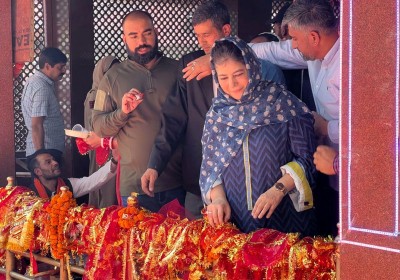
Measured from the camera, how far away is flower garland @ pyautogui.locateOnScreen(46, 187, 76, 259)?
4035 mm

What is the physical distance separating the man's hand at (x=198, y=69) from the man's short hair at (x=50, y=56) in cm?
212

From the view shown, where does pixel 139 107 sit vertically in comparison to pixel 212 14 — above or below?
below

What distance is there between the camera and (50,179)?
5.67 metres

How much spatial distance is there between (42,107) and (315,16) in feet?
9.70

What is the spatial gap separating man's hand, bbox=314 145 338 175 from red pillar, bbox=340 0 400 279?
53 cm

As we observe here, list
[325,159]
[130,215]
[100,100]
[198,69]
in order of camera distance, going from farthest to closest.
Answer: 1. [100,100]
2. [198,69]
3. [130,215]
4. [325,159]

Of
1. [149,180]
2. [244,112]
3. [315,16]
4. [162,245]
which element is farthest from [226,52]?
[149,180]

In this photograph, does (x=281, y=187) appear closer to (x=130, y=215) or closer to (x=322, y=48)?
(x=322, y=48)

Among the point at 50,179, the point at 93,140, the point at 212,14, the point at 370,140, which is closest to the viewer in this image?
the point at 370,140

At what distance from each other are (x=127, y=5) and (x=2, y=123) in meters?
1.56

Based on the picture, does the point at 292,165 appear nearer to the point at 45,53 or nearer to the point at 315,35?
the point at 315,35

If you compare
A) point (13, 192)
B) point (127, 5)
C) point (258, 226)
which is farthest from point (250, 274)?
point (127, 5)

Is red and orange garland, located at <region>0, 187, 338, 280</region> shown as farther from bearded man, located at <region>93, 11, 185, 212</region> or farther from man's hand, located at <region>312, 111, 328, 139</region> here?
bearded man, located at <region>93, 11, 185, 212</region>

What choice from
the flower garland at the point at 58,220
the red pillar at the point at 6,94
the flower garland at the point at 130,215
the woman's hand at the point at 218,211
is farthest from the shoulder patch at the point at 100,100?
the woman's hand at the point at 218,211
